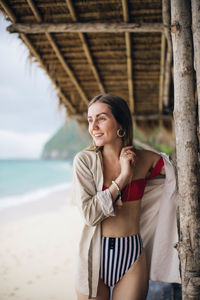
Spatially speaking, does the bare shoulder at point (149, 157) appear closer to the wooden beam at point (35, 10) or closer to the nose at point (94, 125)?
the nose at point (94, 125)

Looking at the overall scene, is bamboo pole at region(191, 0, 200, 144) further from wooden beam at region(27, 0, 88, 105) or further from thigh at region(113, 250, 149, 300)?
Answer: wooden beam at region(27, 0, 88, 105)

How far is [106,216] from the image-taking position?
57.6 inches

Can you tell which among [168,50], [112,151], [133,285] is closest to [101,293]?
[133,285]

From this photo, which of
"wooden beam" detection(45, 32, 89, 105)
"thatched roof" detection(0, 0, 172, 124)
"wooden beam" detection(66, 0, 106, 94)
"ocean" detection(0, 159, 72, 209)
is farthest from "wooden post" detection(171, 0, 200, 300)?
"ocean" detection(0, 159, 72, 209)

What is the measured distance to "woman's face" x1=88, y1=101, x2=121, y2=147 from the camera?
→ 5.18 ft

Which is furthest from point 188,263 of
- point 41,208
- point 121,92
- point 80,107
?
point 41,208

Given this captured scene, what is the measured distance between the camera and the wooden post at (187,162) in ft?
4.84

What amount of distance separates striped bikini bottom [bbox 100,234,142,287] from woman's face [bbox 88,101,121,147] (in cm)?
57

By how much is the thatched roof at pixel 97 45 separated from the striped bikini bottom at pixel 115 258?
1.65 metres

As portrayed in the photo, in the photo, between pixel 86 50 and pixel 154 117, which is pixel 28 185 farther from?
pixel 86 50

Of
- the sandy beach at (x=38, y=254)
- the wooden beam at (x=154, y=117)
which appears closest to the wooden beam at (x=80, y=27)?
the sandy beach at (x=38, y=254)

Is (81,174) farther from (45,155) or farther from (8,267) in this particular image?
(45,155)

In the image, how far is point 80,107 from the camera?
5.05m

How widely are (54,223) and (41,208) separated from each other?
299cm
